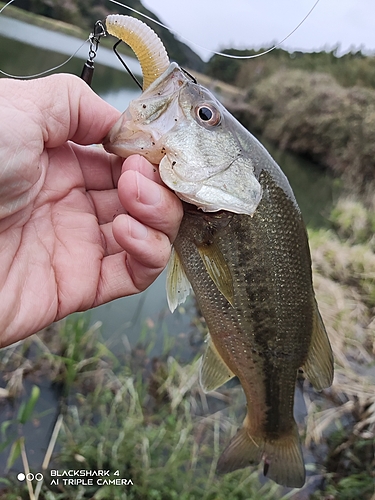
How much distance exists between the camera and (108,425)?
3.54m

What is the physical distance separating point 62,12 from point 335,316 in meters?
5.13

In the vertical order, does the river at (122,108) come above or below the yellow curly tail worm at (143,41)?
below

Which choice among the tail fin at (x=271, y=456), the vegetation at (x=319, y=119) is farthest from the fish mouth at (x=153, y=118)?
the vegetation at (x=319, y=119)

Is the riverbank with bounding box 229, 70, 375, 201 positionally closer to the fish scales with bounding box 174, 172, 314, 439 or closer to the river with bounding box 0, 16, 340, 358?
the river with bounding box 0, 16, 340, 358

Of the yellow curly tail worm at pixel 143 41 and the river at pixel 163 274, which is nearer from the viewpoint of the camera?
the yellow curly tail worm at pixel 143 41

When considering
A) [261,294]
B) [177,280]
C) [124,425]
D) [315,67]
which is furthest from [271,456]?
[315,67]

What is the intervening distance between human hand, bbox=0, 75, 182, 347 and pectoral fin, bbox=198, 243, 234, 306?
18 cm

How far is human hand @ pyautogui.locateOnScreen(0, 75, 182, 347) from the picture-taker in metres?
1.65

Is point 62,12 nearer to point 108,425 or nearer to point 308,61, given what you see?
point 108,425

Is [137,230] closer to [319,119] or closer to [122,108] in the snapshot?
[122,108]

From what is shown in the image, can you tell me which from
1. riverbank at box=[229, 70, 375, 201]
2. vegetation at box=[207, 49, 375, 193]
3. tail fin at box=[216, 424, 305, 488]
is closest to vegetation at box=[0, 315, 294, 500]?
tail fin at box=[216, 424, 305, 488]

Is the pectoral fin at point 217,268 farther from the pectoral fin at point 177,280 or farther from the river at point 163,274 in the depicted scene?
the river at point 163,274

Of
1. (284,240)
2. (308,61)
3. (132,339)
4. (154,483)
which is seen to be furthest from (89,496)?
(308,61)

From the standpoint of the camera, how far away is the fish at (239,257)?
1.66 metres
